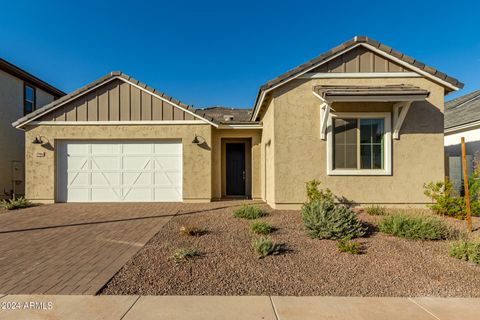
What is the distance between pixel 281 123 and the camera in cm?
821

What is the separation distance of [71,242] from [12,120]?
34.5ft

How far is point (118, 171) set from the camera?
1017 cm

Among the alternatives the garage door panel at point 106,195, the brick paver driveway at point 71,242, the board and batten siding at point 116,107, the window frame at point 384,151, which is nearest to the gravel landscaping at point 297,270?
the brick paver driveway at point 71,242

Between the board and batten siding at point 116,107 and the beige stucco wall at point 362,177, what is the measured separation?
15.1 feet

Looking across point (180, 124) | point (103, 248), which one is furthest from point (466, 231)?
point (180, 124)

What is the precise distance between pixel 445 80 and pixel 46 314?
35.4 ft

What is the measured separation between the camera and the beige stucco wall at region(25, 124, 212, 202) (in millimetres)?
9945

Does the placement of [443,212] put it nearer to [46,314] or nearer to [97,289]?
[97,289]

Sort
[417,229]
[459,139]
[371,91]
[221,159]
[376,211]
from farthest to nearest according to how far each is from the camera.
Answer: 1. [221,159]
2. [459,139]
3. [376,211]
4. [371,91]
5. [417,229]

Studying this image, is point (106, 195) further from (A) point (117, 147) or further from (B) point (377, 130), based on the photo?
(B) point (377, 130)

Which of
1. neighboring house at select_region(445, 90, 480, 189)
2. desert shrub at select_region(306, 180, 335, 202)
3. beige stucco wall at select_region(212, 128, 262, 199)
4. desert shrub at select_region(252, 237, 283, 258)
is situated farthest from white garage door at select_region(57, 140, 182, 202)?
neighboring house at select_region(445, 90, 480, 189)

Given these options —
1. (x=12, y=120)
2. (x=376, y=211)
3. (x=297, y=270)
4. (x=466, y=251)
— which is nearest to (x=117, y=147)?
(x=12, y=120)

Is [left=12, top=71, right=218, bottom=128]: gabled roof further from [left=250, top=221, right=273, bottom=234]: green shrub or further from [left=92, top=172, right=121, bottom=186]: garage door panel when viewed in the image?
[left=250, top=221, right=273, bottom=234]: green shrub

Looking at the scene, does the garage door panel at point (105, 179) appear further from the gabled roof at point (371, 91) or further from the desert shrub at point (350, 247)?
the desert shrub at point (350, 247)
